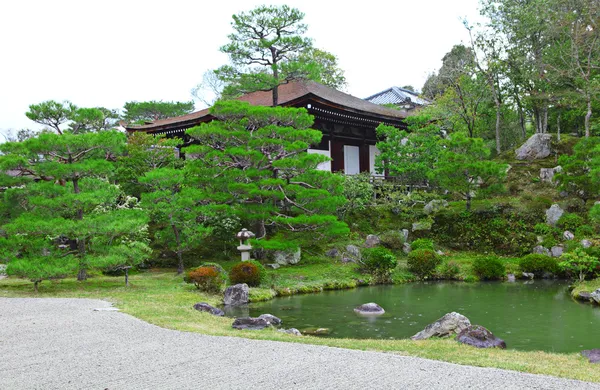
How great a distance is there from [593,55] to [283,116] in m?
18.6

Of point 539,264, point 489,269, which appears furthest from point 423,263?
point 539,264

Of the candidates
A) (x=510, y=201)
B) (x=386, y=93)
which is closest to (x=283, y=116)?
(x=510, y=201)

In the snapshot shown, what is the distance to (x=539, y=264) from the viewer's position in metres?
15.9

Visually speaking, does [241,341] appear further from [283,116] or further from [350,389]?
[283,116]

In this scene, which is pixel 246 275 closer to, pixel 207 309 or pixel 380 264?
pixel 207 309

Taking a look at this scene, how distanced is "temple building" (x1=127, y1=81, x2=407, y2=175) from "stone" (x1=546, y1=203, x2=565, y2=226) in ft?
25.8

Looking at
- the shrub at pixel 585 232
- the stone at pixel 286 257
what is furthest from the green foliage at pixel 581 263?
the stone at pixel 286 257

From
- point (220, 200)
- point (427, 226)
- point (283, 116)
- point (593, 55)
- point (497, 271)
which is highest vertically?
point (593, 55)

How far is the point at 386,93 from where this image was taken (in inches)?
1426

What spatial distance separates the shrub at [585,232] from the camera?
17.4m

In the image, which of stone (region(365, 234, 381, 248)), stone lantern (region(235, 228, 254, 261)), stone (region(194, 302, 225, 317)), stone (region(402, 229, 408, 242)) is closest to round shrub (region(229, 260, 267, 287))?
stone lantern (region(235, 228, 254, 261))

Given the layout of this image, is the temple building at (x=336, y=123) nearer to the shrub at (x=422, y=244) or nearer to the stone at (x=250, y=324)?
the shrub at (x=422, y=244)

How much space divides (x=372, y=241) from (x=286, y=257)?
3653 mm

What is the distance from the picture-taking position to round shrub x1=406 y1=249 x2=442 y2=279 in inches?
637
